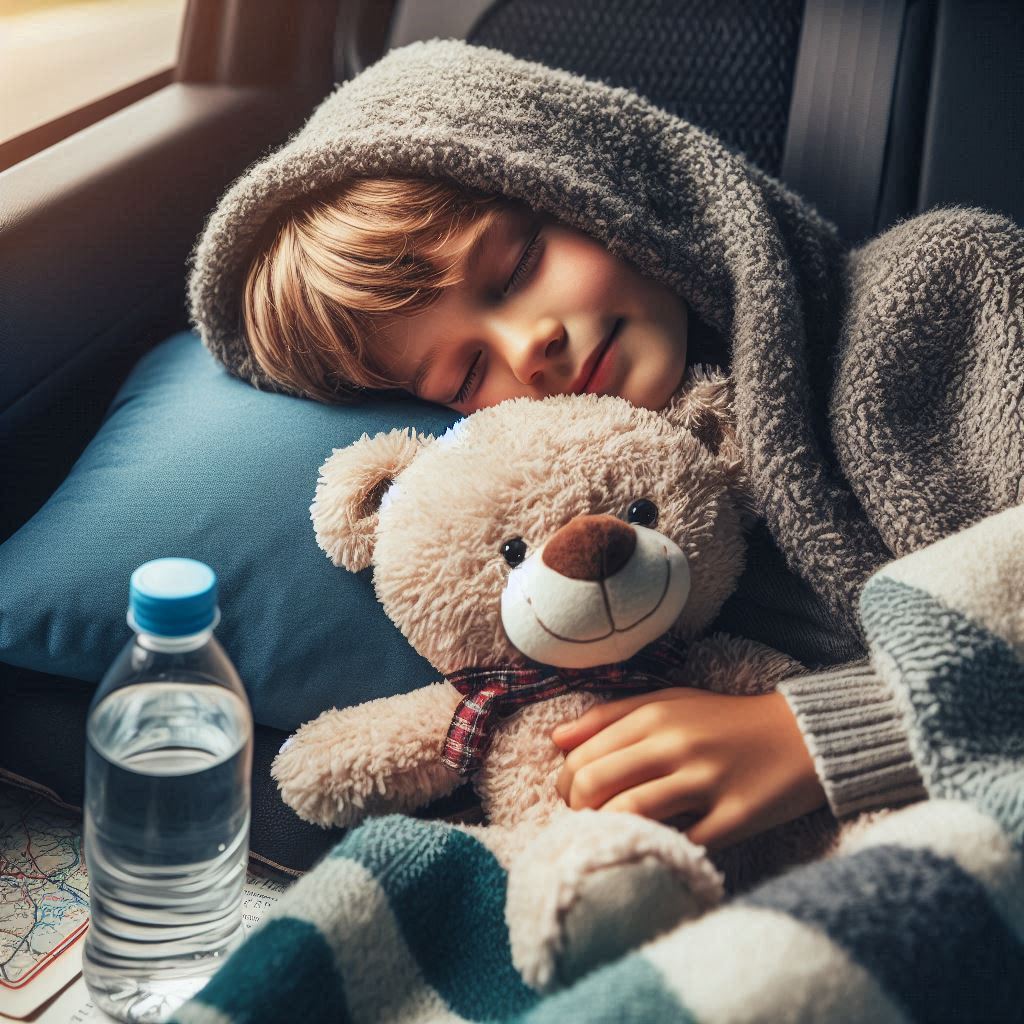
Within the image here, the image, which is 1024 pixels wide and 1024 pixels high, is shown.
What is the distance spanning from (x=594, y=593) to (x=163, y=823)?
0.32 metres

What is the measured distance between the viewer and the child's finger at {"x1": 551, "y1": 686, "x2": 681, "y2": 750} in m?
0.68

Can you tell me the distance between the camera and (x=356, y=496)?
74cm

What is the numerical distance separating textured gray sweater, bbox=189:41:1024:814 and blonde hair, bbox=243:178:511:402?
0.07ft

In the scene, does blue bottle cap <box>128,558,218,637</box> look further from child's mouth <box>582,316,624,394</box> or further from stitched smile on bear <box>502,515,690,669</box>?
child's mouth <box>582,316,624,394</box>

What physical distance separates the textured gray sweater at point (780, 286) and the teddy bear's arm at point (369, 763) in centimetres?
24

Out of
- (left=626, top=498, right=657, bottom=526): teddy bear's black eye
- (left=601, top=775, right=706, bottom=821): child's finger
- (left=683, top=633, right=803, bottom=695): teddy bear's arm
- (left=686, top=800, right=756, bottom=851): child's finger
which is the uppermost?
(left=626, top=498, right=657, bottom=526): teddy bear's black eye

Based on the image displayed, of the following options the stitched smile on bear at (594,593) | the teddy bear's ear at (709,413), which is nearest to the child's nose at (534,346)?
the teddy bear's ear at (709,413)

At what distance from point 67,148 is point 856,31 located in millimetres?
813

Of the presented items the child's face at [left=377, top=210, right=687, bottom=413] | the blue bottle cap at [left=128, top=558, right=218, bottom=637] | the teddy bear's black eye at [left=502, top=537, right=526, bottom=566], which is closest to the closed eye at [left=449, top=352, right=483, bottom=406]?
the child's face at [left=377, top=210, right=687, bottom=413]

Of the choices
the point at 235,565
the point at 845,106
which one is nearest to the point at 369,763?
the point at 235,565

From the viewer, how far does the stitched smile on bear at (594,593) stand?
0.62 meters

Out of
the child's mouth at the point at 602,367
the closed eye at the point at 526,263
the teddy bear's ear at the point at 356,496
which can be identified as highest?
the closed eye at the point at 526,263

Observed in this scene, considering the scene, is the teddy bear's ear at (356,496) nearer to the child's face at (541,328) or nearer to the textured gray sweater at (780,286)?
the child's face at (541,328)

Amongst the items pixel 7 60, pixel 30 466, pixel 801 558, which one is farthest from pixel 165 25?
pixel 801 558
